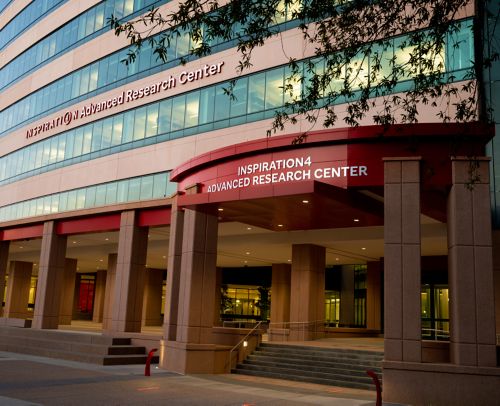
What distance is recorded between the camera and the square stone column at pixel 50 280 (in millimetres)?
33656

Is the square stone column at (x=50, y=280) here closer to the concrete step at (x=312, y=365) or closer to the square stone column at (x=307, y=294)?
the square stone column at (x=307, y=294)

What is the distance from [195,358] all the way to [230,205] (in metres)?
5.86

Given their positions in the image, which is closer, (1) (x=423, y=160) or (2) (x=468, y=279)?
(2) (x=468, y=279)

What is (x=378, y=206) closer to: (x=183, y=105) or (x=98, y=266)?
(x=183, y=105)

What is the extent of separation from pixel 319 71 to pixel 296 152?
5.90m

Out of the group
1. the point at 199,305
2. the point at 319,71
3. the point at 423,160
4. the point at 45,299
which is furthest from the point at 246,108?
the point at 45,299

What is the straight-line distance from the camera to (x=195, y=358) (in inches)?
853

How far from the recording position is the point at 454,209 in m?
16.9

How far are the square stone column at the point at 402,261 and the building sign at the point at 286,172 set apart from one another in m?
1.72

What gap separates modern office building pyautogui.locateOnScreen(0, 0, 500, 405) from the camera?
→ 1670 cm

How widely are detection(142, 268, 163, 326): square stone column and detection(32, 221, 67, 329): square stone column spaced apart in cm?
1509

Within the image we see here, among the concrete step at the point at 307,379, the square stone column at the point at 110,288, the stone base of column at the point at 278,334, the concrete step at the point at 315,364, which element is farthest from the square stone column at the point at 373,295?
the square stone column at the point at 110,288

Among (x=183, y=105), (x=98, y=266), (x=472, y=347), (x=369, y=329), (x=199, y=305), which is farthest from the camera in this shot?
(x=98, y=266)

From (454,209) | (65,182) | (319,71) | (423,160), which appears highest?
(319,71)
